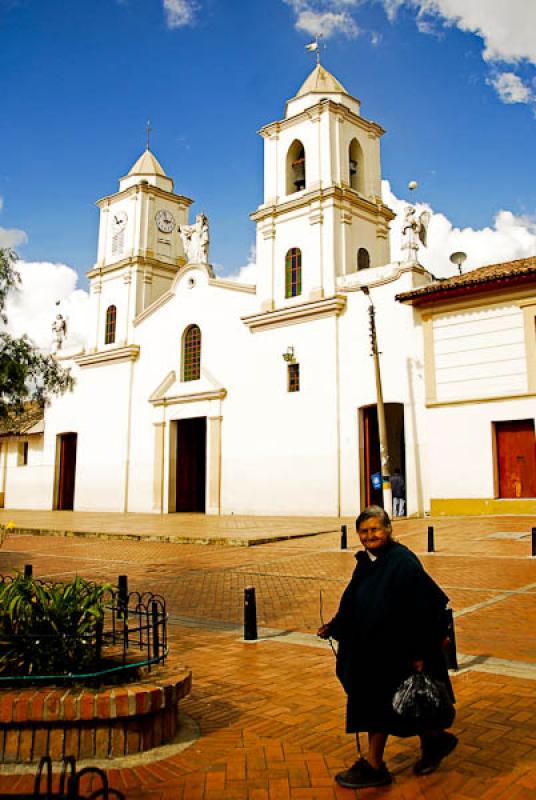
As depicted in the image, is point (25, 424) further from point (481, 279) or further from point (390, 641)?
point (390, 641)

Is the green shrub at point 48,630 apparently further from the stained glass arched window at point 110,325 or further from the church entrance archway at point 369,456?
the stained glass arched window at point 110,325

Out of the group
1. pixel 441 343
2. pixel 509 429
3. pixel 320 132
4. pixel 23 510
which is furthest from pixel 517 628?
pixel 23 510

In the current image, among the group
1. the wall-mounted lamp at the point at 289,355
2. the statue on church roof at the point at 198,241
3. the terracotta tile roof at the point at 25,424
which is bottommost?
the terracotta tile roof at the point at 25,424

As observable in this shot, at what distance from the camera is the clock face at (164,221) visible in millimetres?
33812

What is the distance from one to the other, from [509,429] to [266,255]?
12.2 meters

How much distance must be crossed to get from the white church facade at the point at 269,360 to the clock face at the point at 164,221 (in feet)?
0.26

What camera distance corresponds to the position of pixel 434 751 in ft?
12.1

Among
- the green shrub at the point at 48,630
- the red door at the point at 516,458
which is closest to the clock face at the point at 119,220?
the red door at the point at 516,458

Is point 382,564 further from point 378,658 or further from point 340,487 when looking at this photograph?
point 340,487

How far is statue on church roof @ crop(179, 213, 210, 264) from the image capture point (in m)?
29.8

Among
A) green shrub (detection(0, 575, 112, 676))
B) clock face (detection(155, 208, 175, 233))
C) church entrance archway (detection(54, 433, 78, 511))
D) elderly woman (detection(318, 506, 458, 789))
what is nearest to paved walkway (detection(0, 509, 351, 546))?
green shrub (detection(0, 575, 112, 676))

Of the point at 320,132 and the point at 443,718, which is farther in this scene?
the point at 320,132

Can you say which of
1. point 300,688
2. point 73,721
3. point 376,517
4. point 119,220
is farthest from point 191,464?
point 376,517

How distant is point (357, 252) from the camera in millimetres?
26031
